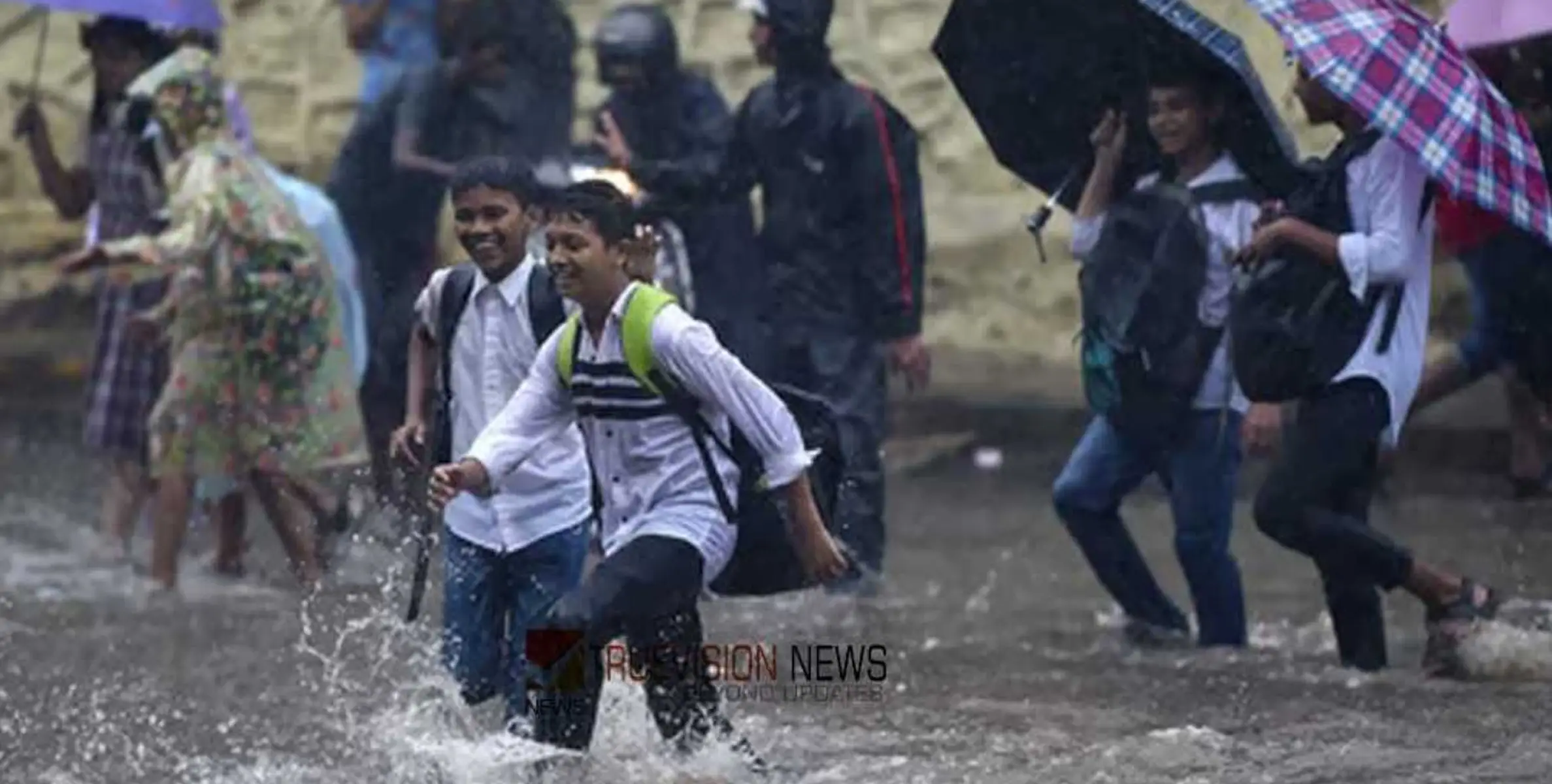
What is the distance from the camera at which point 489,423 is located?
8.23 m

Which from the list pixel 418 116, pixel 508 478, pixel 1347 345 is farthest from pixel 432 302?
pixel 418 116

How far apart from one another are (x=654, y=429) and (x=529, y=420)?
0.89 feet

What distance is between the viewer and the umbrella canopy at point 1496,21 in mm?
9977

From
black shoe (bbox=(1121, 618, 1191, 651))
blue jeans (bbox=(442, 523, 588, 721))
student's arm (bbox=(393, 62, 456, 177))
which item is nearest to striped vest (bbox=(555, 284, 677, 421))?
blue jeans (bbox=(442, 523, 588, 721))

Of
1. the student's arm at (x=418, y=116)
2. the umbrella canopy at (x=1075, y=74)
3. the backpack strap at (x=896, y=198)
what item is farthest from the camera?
the student's arm at (x=418, y=116)

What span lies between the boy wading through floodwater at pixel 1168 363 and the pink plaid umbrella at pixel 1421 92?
58cm

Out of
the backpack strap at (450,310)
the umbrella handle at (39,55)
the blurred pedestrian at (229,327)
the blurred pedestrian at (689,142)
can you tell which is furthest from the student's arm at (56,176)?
the backpack strap at (450,310)

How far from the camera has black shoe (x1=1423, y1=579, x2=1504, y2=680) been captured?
9.30m

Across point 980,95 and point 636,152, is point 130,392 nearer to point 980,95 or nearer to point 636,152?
point 636,152

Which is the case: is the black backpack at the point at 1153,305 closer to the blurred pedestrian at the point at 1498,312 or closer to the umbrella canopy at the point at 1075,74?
the umbrella canopy at the point at 1075,74

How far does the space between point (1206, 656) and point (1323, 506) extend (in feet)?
2.55


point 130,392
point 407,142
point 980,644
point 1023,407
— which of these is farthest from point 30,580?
point 1023,407

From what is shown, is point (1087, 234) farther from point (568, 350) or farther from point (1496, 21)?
point (568, 350)

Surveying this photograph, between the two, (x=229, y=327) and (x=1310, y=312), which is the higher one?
(x=1310, y=312)
